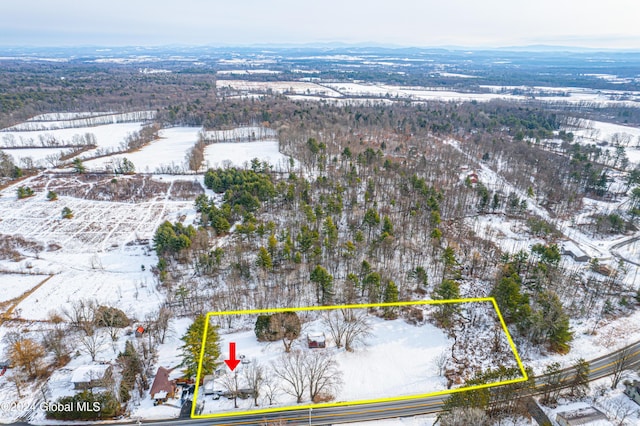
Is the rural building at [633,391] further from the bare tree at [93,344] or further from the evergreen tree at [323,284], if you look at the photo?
the bare tree at [93,344]

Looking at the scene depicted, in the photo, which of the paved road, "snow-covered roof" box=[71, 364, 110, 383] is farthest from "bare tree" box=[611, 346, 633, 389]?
"snow-covered roof" box=[71, 364, 110, 383]

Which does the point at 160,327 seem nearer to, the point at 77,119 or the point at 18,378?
the point at 18,378

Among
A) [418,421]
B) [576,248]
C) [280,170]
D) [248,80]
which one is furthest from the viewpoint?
[248,80]

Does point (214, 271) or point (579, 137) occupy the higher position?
point (579, 137)

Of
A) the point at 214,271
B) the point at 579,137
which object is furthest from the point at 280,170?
the point at 579,137

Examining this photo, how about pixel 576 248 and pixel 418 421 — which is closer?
pixel 418 421

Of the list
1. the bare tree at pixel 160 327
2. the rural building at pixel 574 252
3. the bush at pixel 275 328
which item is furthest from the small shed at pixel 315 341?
the rural building at pixel 574 252

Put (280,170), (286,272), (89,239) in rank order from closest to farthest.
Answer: (286,272)
(89,239)
(280,170)

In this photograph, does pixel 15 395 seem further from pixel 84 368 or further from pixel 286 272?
pixel 286 272
